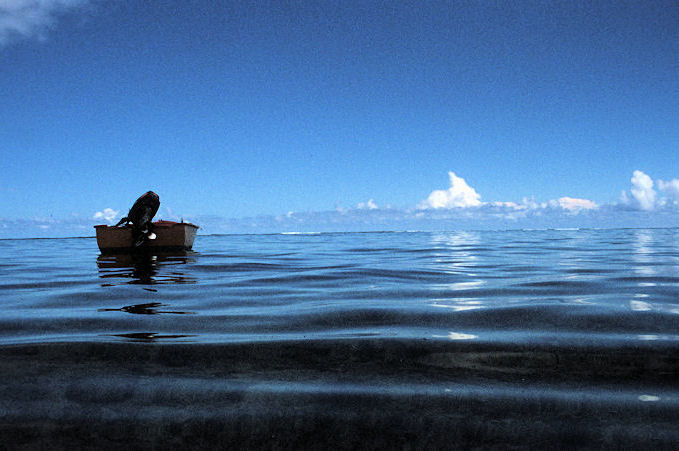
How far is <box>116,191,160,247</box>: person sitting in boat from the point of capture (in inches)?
760

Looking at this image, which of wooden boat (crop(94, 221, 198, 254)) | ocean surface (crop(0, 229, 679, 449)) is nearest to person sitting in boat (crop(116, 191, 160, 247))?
wooden boat (crop(94, 221, 198, 254))

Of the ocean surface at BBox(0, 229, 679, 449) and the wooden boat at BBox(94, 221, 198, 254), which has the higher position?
the wooden boat at BBox(94, 221, 198, 254)

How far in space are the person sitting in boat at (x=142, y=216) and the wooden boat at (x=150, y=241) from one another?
268mm

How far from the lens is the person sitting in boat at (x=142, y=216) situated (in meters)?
19.3

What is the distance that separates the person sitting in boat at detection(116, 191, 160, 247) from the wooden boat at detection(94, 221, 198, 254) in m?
0.27

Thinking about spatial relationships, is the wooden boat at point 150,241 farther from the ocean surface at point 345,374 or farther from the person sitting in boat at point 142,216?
the ocean surface at point 345,374

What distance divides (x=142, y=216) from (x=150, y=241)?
3.97ft

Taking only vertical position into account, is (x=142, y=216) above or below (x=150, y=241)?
above

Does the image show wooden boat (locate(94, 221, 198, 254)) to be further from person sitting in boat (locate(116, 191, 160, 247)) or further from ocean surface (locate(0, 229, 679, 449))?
ocean surface (locate(0, 229, 679, 449))

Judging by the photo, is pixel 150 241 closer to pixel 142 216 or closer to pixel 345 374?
pixel 142 216

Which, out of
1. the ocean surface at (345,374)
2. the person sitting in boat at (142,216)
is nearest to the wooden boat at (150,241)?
the person sitting in boat at (142,216)

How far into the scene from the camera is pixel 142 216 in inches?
764

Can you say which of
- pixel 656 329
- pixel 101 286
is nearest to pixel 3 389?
pixel 656 329

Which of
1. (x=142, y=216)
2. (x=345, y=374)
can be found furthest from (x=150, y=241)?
(x=345, y=374)
